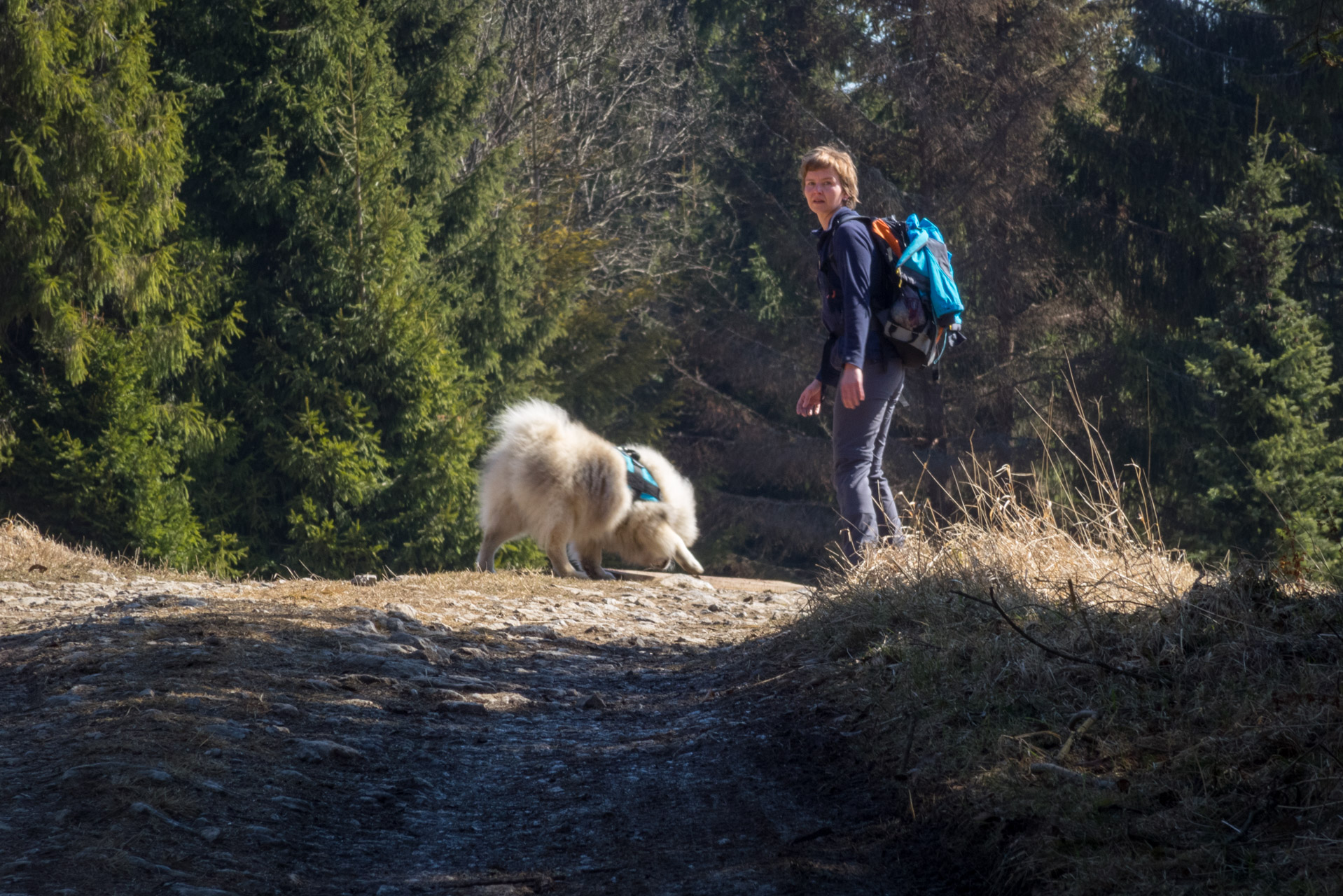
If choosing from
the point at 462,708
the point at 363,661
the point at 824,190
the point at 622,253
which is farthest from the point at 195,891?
the point at 622,253

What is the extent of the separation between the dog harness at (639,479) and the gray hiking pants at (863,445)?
9.90ft

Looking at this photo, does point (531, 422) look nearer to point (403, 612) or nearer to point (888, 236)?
point (403, 612)

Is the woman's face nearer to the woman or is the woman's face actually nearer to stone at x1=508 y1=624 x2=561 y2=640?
the woman

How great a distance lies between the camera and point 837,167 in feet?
18.1

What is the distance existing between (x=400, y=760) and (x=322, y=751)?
0.80ft

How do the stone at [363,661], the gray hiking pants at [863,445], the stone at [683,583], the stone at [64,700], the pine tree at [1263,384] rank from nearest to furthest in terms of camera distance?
the stone at [64,700] < the stone at [363,661] < the gray hiking pants at [863,445] < the stone at [683,583] < the pine tree at [1263,384]

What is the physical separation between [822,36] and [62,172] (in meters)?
15.5

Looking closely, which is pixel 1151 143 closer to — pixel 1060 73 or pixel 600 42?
pixel 1060 73

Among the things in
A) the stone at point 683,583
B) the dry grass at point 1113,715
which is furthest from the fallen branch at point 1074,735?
the stone at point 683,583

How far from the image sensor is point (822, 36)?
73.2 ft

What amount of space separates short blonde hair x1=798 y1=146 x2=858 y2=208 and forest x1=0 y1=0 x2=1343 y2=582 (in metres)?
3.21

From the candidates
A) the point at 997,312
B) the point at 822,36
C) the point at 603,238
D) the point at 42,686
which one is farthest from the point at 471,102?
the point at 42,686

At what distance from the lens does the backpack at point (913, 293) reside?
5367 mm

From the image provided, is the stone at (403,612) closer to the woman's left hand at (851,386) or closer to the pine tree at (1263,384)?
the woman's left hand at (851,386)
